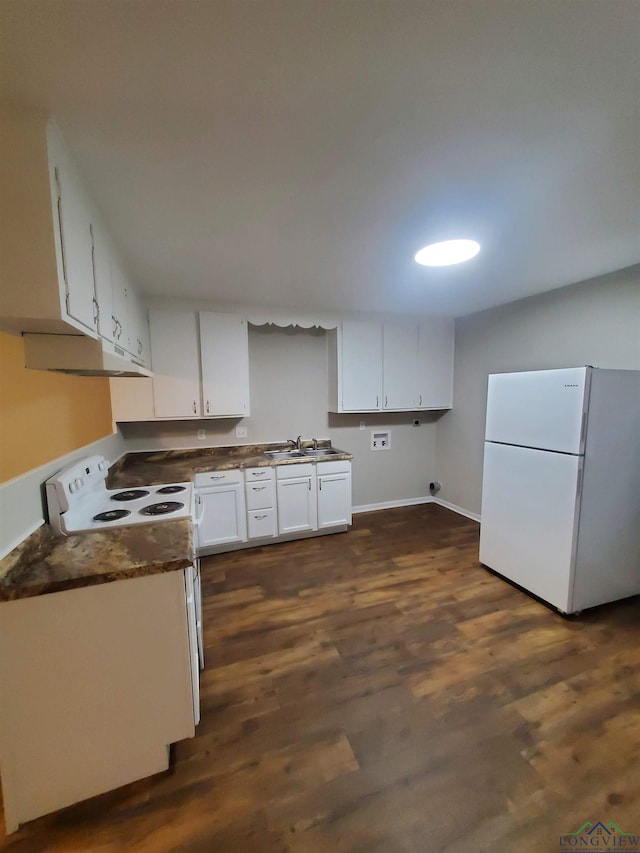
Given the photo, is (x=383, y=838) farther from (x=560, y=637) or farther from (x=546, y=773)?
(x=560, y=637)

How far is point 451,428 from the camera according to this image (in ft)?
13.9

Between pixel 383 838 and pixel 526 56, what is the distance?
246cm

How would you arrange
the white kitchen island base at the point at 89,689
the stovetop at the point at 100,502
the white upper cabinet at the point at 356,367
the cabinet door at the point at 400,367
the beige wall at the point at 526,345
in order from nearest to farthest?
the white kitchen island base at the point at 89,689 < the stovetop at the point at 100,502 < the beige wall at the point at 526,345 < the white upper cabinet at the point at 356,367 < the cabinet door at the point at 400,367

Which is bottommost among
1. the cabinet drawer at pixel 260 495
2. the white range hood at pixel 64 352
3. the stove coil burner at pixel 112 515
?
the cabinet drawer at pixel 260 495

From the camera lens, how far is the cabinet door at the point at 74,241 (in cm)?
111

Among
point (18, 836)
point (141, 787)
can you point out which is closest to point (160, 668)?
point (141, 787)

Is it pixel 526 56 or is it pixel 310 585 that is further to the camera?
pixel 310 585

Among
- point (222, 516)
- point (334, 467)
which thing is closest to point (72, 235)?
point (222, 516)

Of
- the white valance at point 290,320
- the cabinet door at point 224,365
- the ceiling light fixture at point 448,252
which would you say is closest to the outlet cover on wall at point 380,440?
the white valance at point 290,320

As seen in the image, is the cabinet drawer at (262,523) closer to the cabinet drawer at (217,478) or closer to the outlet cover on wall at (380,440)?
the cabinet drawer at (217,478)

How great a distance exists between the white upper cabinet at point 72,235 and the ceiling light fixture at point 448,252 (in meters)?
1.73

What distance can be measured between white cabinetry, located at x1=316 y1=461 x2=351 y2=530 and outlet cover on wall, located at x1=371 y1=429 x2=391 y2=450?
0.84 metres

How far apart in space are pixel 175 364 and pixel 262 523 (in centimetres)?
173

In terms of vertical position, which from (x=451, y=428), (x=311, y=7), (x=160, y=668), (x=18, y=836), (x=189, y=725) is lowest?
(x=18, y=836)
